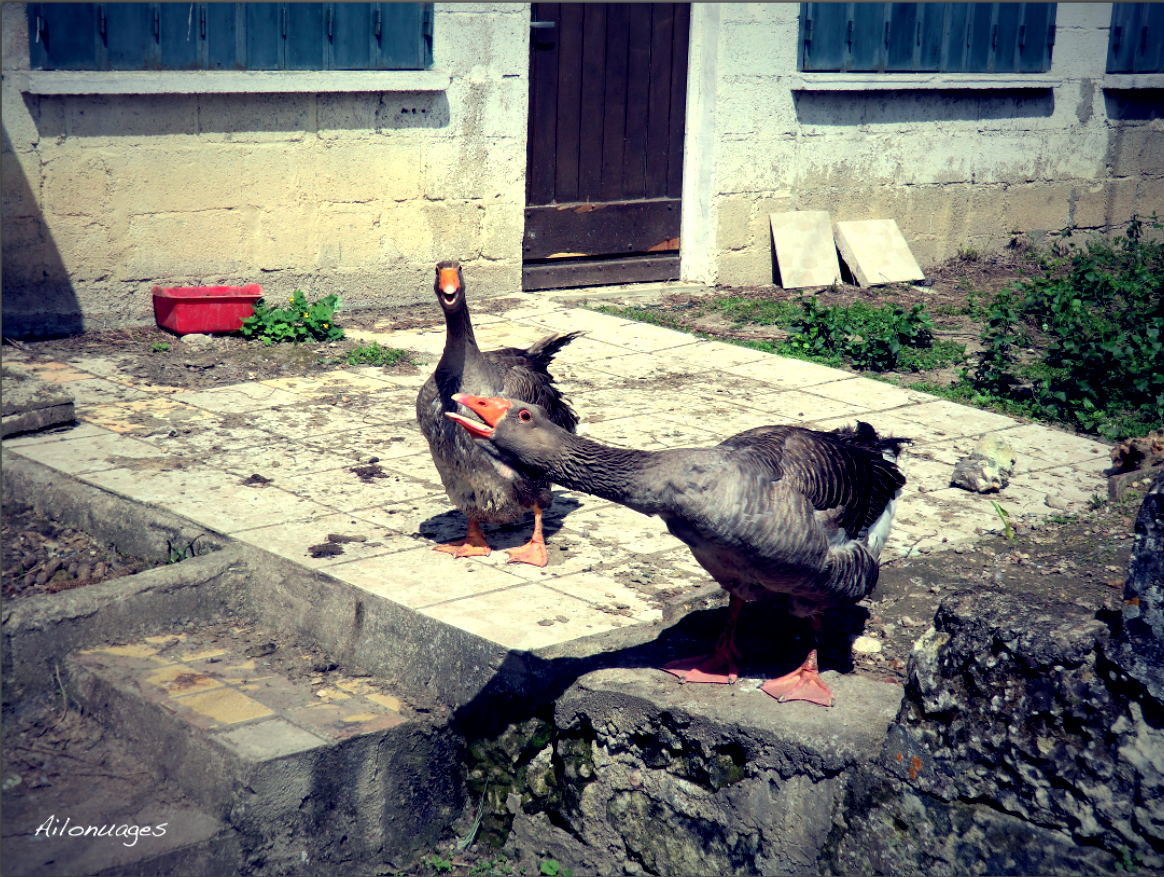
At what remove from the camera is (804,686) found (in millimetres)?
4211

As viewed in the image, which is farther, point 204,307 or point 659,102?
point 659,102

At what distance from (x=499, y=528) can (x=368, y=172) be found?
470 cm

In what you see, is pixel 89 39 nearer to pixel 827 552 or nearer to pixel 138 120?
pixel 138 120

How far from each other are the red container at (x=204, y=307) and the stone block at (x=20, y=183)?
1.06m

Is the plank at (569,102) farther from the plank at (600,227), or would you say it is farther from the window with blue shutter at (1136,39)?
the window with blue shutter at (1136,39)

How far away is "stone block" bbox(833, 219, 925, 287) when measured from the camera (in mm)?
11500

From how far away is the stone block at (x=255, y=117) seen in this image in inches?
342

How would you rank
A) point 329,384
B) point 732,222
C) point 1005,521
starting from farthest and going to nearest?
point 732,222 < point 329,384 < point 1005,521

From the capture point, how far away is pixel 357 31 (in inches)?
361

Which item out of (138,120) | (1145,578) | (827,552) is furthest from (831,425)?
(138,120)

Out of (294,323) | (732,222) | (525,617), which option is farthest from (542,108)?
(525,617)

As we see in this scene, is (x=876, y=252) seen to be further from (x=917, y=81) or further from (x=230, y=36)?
(x=230, y=36)

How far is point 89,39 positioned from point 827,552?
6727mm

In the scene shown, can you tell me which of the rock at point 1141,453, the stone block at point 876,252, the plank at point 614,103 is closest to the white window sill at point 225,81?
the plank at point 614,103
